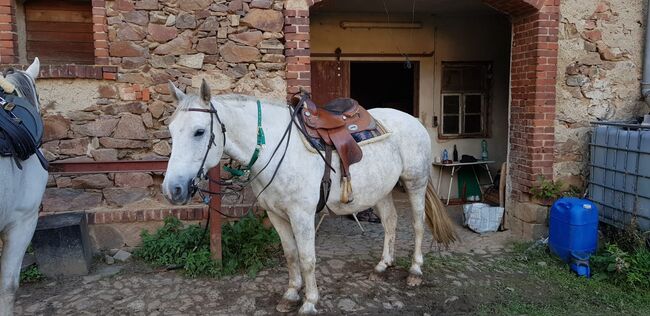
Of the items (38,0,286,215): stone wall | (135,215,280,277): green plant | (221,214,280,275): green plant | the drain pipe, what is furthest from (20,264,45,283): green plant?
the drain pipe

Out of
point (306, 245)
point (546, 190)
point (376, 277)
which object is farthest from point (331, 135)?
point (546, 190)

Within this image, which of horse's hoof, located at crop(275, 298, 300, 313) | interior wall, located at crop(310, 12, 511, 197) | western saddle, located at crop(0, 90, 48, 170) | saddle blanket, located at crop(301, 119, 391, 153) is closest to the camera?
western saddle, located at crop(0, 90, 48, 170)

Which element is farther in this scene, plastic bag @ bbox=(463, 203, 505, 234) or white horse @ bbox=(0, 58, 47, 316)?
plastic bag @ bbox=(463, 203, 505, 234)

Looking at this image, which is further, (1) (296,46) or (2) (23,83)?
(1) (296,46)

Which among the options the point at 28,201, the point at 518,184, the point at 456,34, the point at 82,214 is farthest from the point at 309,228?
the point at 456,34

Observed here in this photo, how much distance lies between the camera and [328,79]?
7.34 metres

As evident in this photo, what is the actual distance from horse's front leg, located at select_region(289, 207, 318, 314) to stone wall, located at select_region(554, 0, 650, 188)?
3576 millimetres

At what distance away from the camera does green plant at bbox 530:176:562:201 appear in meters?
5.37

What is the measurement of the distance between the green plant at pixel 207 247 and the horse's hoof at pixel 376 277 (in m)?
1.02

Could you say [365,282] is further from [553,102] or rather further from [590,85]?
[590,85]

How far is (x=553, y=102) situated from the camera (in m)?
5.37

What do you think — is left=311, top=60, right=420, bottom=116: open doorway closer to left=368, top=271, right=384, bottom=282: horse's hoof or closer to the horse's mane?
left=368, top=271, right=384, bottom=282: horse's hoof

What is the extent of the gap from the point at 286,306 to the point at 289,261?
363 mm

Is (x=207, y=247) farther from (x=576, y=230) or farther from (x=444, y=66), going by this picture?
(x=444, y=66)
